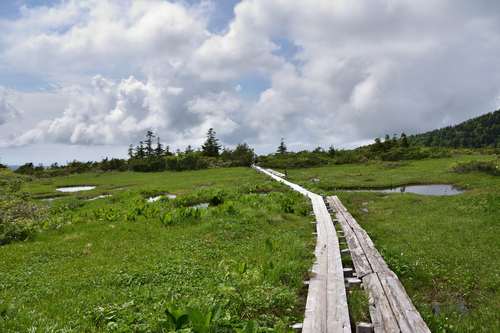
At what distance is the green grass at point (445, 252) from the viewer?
23.7 ft

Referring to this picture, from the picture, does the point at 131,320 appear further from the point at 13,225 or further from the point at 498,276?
the point at 13,225

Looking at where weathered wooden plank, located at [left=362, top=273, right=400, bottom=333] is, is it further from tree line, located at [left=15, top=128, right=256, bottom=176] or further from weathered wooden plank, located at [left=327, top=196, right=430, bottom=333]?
A: tree line, located at [left=15, top=128, right=256, bottom=176]

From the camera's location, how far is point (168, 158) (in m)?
70.3

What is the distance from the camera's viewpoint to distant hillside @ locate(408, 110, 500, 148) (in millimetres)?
133500

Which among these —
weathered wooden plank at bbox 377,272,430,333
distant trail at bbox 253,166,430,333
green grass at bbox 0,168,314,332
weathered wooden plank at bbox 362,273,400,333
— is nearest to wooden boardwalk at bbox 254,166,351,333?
distant trail at bbox 253,166,430,333

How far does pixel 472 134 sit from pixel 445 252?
158 meters

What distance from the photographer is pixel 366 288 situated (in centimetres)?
762

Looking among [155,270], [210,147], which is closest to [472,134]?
[210,147]

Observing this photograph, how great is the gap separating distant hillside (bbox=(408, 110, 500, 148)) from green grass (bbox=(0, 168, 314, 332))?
126162mm

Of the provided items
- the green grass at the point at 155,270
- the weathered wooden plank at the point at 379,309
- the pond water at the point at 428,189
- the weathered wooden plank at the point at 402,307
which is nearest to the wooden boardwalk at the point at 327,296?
the green grass at the point at 155,270

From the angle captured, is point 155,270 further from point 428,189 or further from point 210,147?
point 210,147

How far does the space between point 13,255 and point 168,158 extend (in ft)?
194

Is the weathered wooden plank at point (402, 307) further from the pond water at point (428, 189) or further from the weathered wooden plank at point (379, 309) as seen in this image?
the pond water at point (428, 189)

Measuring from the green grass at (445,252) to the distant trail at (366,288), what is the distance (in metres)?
0.65
